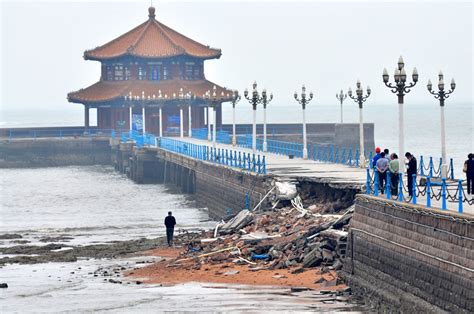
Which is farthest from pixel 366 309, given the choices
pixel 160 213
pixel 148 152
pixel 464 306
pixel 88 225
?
pixel 148 152

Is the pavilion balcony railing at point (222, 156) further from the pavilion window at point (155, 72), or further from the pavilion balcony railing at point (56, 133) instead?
the pavilion window at point (155, 72)

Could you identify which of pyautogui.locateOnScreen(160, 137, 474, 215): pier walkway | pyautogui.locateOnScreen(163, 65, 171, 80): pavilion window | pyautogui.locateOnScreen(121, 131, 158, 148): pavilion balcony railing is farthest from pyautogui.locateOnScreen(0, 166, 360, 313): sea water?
pyautogui.locateOnScreen(163, 65, 171, 80): pavilion window

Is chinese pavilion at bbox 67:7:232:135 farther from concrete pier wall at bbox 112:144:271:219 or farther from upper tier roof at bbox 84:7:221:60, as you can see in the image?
concrete pier wall at bbox 112:144:271:219

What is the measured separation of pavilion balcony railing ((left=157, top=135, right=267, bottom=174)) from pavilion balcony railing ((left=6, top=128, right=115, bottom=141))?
21864mm

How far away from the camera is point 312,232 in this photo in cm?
3375

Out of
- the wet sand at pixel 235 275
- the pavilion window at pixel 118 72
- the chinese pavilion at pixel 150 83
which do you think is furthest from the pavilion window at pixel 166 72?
the wet sand at pixel 235 275

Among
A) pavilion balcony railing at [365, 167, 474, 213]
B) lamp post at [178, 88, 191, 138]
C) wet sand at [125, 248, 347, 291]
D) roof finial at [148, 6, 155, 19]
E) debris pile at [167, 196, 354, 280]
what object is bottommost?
wet sand at [125, 248, 347, 291]

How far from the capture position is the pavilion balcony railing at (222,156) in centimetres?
4903

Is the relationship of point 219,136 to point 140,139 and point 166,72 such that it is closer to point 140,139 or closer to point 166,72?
point 140,139

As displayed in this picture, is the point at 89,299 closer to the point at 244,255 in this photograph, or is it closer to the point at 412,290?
the point at 244,255

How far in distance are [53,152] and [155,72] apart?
11581 mm

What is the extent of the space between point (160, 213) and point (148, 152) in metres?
21.3

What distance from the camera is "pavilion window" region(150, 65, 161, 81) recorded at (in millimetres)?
105062

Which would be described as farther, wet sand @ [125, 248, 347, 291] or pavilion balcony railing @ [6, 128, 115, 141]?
pavilion balcony railing @ [6, 128, 115, 141]
